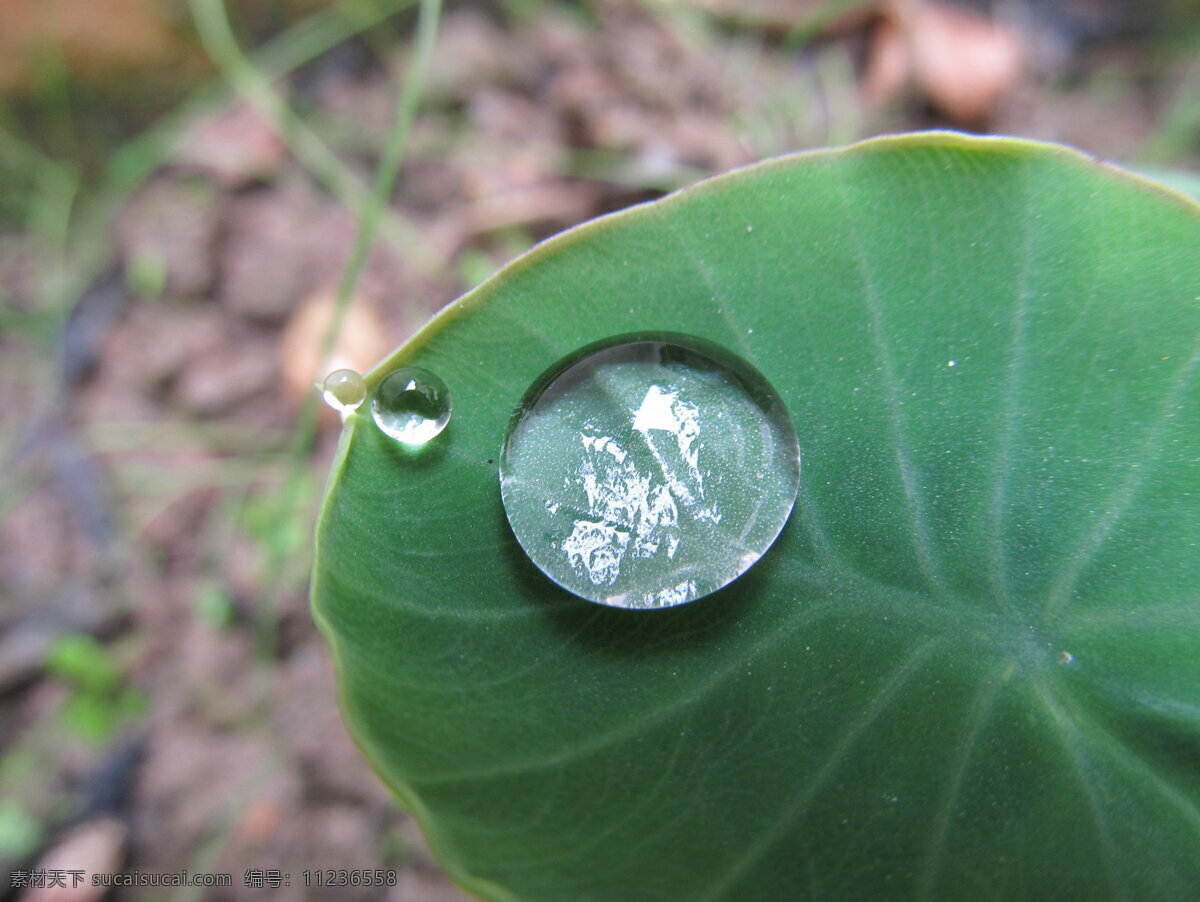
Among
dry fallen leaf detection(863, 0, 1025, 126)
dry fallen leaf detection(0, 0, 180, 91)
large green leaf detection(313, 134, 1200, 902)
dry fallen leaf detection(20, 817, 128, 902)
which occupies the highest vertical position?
dry fallen leaf detection(863, 0, 1025, 126)

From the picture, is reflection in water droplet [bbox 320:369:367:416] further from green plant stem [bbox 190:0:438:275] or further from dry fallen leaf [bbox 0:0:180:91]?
dry fallen leaf [bbox 0:0:180:91]

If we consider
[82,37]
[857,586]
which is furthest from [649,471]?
[82,37]

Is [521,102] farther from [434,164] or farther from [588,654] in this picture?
[588,654]

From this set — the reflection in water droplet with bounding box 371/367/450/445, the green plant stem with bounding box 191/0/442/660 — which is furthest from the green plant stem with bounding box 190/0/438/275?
the reflection in water droplet with bounding box 371/367/450/445

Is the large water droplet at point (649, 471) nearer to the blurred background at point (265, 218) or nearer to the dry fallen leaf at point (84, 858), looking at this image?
the blurred background at point (265, 218)

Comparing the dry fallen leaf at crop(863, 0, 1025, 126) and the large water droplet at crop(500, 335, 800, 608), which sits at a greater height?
the dry fallen leaf at crop(863, 0, 1025, 126)

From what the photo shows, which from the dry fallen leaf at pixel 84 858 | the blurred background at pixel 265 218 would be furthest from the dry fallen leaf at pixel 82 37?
the dry fallen leaf at pixel 84 858
